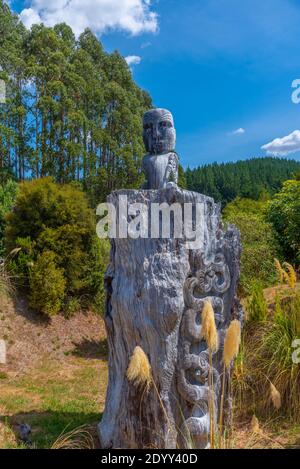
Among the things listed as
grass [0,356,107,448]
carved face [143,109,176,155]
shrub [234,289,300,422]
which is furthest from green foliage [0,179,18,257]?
shrub [234,289,300,422]

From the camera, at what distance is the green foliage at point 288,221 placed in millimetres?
10539

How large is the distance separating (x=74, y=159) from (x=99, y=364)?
1140 cm

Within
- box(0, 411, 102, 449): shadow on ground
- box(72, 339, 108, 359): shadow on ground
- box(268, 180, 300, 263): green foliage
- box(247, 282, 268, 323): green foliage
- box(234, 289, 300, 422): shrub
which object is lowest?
box(72, 339, 108, 359): shadow on ground

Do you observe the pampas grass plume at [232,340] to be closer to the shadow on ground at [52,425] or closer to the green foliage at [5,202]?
the shadow on ground at [52,425]

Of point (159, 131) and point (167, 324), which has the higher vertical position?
point (159, 131)

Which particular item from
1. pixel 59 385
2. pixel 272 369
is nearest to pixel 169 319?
pixel 272 369

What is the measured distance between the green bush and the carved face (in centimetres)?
453

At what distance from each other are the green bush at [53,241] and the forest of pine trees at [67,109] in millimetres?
7737

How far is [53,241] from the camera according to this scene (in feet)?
27.9

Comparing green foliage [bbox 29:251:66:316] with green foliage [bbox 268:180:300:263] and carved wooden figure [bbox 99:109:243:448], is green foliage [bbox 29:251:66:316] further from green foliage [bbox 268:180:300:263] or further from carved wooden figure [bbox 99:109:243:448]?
green foliage [bbox 268:180:300:263]

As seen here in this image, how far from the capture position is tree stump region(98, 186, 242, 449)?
10.9ft

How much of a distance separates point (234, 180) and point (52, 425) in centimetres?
4412

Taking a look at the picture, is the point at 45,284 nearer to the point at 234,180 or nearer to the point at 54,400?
the point at 54,400

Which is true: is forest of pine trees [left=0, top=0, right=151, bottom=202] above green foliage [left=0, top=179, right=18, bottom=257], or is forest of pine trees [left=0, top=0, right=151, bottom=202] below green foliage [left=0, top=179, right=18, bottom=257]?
above
